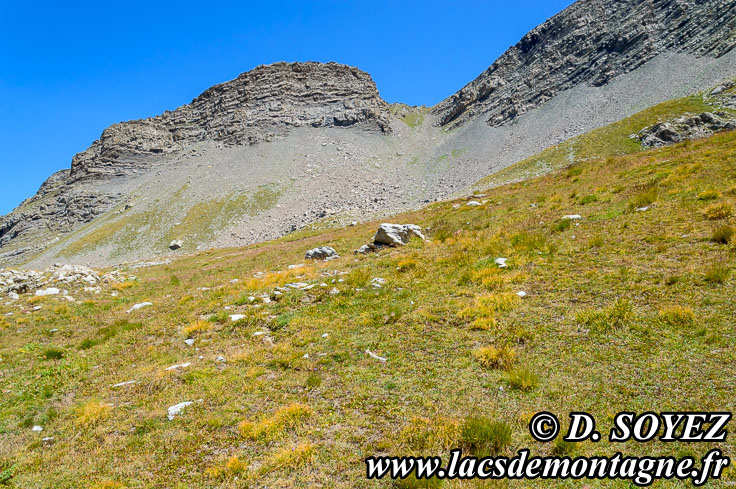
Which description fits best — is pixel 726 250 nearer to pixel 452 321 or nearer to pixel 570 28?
pixel 452 321

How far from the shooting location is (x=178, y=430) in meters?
6.90

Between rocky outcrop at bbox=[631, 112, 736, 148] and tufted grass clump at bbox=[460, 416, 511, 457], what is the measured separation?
51.2m

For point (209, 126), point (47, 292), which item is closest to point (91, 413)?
point (47, 292)

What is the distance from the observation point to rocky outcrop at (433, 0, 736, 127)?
73812 millimetres

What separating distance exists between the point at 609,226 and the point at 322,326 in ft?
41.3

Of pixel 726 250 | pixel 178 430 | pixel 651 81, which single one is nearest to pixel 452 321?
pixel 178 430

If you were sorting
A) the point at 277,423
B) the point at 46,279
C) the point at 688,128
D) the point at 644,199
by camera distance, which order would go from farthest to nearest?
the point at 688,128 → the point at 46,279 → the point at 644,199 → the point at 277,423

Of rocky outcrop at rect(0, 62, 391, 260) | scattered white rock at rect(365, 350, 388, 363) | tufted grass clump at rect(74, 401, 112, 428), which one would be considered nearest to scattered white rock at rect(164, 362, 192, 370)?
tufted grass clump at rect(74, 401, 112, 428)

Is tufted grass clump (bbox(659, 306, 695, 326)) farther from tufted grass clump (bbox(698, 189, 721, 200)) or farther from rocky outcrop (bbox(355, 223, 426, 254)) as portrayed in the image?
rocky outcrop (bbox(355, 223, 426, 254))

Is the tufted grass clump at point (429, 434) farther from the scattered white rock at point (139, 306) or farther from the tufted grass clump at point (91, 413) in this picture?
the scattered white rock at point (139, 306)

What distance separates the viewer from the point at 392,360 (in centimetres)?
852

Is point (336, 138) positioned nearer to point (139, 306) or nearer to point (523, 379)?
point (139, 306)

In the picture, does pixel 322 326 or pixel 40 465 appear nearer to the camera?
pixel 40 465

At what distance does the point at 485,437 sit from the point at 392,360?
11.1 ft
